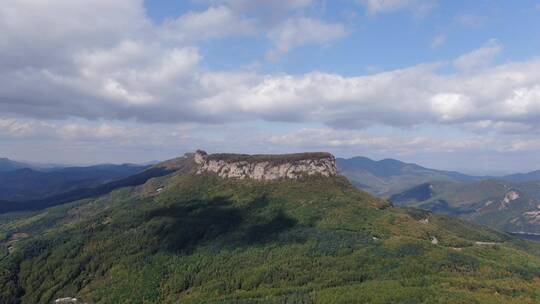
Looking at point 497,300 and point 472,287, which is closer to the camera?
point 497,300

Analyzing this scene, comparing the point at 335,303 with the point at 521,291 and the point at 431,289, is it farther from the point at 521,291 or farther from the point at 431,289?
the point at 521,291

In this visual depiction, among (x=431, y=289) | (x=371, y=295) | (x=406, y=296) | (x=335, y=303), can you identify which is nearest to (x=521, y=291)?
(x=431, y=289)

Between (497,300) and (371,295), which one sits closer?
(497,300)

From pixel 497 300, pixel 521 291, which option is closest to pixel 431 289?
pixel 497 300

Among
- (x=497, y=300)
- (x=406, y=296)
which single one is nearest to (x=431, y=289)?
(x=406, y=296)

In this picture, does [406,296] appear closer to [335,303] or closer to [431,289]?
[431,289]

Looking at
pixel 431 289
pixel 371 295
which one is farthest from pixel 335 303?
pixel 431 289

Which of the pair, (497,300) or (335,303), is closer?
(497,300)
